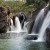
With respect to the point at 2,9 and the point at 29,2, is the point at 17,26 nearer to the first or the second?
the point at 2,9

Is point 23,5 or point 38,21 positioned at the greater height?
point 38,21

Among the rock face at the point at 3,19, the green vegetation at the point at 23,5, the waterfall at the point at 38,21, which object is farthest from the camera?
the green vegetation at the point at 23,5

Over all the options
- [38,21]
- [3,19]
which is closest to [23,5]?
[3,19]

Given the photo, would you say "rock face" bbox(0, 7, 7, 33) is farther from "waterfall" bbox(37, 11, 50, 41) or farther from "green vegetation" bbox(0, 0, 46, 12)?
"green vegetation" bbox(0, 0, 46, 12)

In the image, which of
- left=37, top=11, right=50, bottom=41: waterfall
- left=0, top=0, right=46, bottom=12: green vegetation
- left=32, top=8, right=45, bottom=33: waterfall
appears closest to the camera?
left=37, top=11, right=50, bottom=41: waterfall

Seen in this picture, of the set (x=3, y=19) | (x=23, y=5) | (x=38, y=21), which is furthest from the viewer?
(x=23, y=5)

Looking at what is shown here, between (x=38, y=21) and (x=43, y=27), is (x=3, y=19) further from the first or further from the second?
(x=43, y=27)

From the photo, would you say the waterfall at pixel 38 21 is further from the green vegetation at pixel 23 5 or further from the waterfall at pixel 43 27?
the green vegetation at pixel 23 5

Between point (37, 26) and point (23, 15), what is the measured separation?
15.2 m

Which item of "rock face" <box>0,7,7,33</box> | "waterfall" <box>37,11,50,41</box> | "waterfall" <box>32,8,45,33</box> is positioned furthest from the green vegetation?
"waterfall" <box>37,11,50,41</box>

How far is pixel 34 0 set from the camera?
51.7m

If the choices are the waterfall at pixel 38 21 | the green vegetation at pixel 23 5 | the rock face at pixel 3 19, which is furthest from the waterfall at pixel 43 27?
the green vegetation at pixel 23 5

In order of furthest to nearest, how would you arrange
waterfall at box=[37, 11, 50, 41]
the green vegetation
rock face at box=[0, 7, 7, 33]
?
the green vegetation < rock face at box=[0, 7, 7, 33] < waterfall at box=[37, 11, 50, 41]

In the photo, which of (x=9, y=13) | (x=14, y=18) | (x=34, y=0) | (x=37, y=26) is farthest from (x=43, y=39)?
(x=34, y=0)
